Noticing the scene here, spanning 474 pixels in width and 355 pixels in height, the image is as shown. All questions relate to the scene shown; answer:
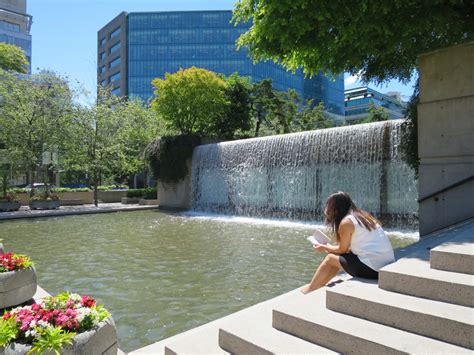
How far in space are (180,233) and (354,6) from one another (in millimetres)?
8789

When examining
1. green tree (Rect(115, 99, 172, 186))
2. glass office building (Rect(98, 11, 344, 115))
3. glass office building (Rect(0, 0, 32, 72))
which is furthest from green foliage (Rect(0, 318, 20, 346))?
glass office building (Rect(0, 0, 32, 72))

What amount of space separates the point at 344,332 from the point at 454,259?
148 centimetres

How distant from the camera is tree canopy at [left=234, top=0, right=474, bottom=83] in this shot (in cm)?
745

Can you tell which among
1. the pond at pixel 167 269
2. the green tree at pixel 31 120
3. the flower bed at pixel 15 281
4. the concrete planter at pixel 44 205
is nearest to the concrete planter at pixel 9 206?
the concrete planter at pixel 44 205

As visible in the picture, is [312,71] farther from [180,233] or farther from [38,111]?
[38,111]

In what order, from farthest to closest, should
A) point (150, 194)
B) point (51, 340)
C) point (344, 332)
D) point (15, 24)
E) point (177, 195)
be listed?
point (15, 24) → point (150, 194) → point (177, 195) → point (344, 332) → point (51, 340)

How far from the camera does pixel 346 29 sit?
7660mm

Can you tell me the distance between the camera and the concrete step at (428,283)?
3.39 meters

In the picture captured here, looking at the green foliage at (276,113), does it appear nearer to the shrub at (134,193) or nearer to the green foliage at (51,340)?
the shrub at (134,193)

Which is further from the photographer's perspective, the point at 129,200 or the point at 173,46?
the point at 173,46

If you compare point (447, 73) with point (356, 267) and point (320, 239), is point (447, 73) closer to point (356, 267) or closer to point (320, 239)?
point (320, 239)

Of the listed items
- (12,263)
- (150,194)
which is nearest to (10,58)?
(150,194)

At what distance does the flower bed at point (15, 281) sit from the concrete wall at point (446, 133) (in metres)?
7.07

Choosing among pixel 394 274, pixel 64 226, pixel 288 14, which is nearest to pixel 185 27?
pixel 64 226
